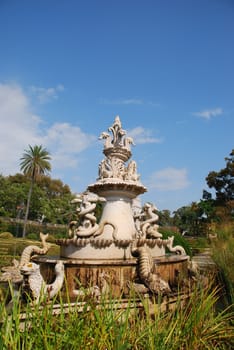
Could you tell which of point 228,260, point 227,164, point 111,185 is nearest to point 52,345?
point 228,260

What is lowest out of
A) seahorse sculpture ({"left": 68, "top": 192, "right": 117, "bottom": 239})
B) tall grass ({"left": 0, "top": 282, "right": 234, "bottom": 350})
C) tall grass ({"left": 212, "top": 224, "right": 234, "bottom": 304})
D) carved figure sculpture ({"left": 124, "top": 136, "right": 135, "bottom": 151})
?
tall grass ({"left": 0, "top": 282, "right": 234, "bottom": 350})

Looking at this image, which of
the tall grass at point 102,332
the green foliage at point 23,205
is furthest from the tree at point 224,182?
the tall grass at point 102,332

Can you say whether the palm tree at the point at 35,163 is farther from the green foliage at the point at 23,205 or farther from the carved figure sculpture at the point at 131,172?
the carved figure sculpture at the point at 131,172

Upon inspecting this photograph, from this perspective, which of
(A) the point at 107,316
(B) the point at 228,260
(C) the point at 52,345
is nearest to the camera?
(C) the point at 52,345

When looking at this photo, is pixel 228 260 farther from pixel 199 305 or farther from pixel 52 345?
pixel 52 345

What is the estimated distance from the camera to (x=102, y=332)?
2.51 meters

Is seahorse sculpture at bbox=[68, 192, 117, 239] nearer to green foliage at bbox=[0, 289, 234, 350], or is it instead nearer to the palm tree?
green foliage at bbox=[0, 289, 234, 350]

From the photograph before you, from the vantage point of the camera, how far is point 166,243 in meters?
10.9

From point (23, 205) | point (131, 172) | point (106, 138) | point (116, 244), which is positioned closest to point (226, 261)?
point (116, 244)

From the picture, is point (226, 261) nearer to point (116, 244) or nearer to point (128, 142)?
point (116, 244)

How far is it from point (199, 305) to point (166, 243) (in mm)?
8066

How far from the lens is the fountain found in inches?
297

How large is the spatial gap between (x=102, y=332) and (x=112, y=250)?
258 inches

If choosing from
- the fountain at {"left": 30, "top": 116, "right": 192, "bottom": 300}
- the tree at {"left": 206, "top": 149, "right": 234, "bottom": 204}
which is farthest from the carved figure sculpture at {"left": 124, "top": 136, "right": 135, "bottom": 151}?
the tree at {"left": 206, "top": 149, "right": 234, "bottom": 204}
